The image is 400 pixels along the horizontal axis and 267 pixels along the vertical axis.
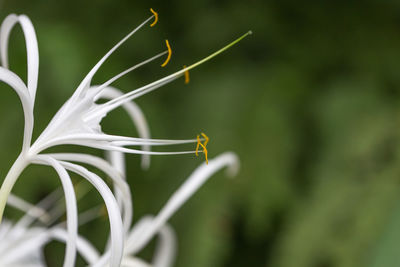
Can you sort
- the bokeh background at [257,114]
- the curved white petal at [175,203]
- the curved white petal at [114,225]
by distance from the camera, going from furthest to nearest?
the bokeh background at [257,114] < the curved white petal at [175,203] < the curved white petal at [114,225]

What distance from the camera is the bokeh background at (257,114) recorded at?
763 mm

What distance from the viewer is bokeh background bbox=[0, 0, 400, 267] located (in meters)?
0.76

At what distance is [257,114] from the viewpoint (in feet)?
2.80

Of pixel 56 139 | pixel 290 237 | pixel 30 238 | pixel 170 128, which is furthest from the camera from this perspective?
pixel 170 128

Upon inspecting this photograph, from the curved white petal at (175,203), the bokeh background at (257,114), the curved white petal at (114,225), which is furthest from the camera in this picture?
the bokeh background at (257,114)

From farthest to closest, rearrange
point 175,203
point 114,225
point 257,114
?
point 257,114 < point 175,203 < point 114,225

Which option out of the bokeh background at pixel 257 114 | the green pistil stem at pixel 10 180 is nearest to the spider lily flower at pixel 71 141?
the green pistil stem at pixel 10 180

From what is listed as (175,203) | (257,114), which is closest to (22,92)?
(175,203)

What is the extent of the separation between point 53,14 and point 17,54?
21 centimetres

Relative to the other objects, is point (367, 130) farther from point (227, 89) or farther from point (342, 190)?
point (227, 89)

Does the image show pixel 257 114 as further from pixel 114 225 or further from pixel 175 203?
pixel 114 225

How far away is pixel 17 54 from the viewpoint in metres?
0.77

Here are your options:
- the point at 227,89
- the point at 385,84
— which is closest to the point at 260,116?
the point at 227,89

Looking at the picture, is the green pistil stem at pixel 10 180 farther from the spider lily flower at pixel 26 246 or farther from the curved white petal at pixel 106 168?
the spider lily flower at pixel 26 246
